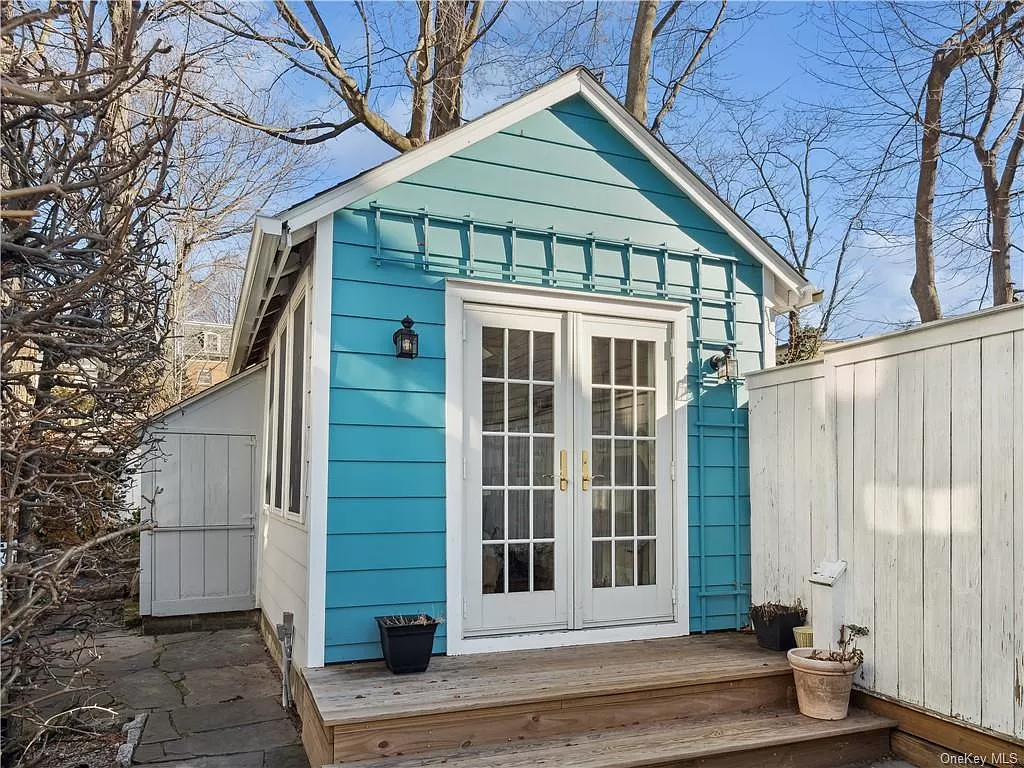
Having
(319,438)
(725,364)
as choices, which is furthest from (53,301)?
(725,364)

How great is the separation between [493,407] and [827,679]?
2241mm

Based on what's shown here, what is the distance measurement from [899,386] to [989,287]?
304 inches

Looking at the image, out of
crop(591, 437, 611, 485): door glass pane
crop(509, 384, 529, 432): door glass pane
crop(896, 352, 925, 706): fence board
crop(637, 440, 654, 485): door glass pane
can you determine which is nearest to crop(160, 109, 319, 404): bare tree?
crop(509, 384, 529, 432): door glass pane

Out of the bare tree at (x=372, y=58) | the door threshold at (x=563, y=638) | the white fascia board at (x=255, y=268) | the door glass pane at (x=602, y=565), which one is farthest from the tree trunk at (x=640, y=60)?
the door threshold at (x=563, y=638)

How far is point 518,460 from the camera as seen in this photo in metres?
4.49

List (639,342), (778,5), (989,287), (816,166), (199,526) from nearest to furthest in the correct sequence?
(639,342), (199,526), (989,287), (778,5), (816,166)

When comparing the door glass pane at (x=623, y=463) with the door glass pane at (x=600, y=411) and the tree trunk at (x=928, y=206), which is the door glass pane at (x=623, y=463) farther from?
the tree trunk at (x=928, y=206)

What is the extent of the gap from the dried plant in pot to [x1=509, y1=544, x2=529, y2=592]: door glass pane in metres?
0.67

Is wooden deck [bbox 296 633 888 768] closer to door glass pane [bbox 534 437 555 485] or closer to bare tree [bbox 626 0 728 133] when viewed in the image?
door glass pane [bbox 534 437 555 485]

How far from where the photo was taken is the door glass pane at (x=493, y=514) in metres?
4.40

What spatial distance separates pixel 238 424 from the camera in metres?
7.09

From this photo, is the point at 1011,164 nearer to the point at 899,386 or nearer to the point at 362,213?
the point at 899,386

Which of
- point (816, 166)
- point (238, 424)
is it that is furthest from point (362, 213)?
point (816, 166)

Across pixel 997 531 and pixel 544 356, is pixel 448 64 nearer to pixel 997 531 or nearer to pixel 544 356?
pixel 544 356
